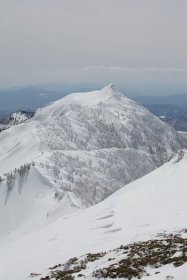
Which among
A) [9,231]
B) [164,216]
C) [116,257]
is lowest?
[9,231]

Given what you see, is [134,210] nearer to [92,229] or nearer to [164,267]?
[92,229]

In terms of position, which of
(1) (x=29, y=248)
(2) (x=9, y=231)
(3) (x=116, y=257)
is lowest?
→ (2) (x=9, y=231)

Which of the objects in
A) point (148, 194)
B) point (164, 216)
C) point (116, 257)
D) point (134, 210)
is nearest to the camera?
point (116, 257)

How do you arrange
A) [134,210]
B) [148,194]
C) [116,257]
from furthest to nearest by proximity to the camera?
[148,194]
[134,210]
[116,257]

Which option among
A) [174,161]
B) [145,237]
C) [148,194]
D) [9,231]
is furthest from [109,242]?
[9,231]

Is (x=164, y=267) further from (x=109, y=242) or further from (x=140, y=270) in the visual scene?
(x=109, y=242)

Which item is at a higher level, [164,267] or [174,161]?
[164,267]

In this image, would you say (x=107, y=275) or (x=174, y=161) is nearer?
(x=107, y=275)

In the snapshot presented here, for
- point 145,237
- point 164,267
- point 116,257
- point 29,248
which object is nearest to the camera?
point 164,267

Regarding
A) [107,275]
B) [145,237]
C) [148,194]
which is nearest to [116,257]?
[107,275]
